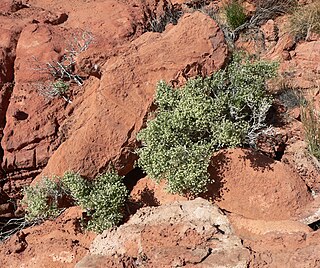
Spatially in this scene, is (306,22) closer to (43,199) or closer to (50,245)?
(43,199)

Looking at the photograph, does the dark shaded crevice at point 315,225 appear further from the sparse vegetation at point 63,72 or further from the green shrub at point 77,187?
the sparse vegetation at point 63,72

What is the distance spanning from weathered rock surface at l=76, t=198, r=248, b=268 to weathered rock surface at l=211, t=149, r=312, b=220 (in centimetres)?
64

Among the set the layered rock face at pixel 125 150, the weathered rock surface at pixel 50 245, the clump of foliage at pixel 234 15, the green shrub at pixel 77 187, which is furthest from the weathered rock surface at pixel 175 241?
the clump of foliage at pixel 234 15

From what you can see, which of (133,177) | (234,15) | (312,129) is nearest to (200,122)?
(133,177)

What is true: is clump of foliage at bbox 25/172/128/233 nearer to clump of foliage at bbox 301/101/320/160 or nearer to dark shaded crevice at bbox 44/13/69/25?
clump of foliage at bbox 301/101/320/160

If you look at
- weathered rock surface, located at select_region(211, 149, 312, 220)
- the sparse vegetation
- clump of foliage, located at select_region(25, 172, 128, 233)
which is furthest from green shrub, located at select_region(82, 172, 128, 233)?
the sparse vegetation

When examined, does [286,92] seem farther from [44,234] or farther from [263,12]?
[44,234]

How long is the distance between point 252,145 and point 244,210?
0.77 meters

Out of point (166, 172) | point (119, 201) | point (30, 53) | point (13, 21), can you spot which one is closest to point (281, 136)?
point (166, 172)

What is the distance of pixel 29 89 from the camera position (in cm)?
531

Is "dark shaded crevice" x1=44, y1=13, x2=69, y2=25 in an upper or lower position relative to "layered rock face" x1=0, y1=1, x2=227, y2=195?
upper

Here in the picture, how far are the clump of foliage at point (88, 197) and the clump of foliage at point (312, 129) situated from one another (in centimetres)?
191

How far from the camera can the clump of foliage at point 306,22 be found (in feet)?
20.8

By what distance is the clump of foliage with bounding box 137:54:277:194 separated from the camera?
15.0 feet
